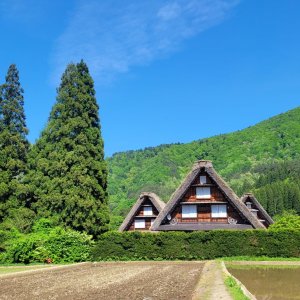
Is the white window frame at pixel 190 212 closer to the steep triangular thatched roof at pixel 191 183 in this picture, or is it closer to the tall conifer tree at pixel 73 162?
the steep triangular thatched roof at pixel 191 183

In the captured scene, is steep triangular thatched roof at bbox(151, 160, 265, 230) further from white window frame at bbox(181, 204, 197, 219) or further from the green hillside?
the green hillside

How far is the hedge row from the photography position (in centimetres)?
3014

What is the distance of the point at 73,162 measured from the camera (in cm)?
3550

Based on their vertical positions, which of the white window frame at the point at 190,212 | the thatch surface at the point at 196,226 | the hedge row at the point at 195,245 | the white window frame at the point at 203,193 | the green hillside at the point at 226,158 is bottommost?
the hedge row at the point at 195,245

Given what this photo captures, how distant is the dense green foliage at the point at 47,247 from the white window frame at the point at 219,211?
1132cm

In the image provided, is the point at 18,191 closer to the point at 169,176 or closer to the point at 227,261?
the point at 227,261

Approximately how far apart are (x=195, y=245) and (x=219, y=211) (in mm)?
5837

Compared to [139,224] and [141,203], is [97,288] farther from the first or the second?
[139,224]

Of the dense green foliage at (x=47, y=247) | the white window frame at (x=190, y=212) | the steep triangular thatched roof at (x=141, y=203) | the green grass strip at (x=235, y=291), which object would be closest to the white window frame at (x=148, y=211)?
the steep triangular thatched roof at (x=141, y=203)

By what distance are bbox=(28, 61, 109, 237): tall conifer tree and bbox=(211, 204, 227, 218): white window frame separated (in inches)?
369

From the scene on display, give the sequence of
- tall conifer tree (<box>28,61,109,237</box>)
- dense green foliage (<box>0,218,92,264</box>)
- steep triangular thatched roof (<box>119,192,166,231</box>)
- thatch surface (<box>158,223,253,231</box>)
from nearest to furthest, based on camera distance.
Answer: dense green foliage (<box>0,218,92,264</box>)
tall conifer tree (<box>28,61,109,237</box>)
thatch surface (<box>158,223,253,231</box>)
steep triangular thatched roof (<box>119,192,166,231</box>)

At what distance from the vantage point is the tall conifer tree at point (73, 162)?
3456 centimetres

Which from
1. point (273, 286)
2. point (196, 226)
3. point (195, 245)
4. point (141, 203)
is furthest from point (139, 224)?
point (273, 286)

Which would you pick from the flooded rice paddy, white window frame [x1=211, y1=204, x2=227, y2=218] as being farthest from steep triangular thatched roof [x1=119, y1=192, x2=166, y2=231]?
the flooded rice paddy
